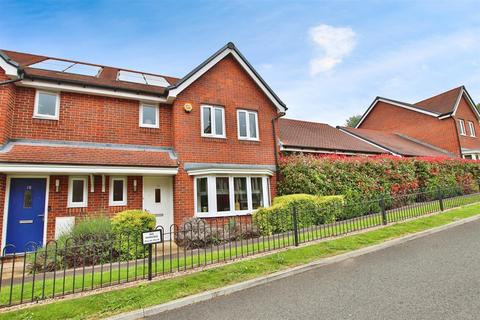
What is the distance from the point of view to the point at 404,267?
18.6 ft

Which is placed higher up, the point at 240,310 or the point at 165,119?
the point at 165,119

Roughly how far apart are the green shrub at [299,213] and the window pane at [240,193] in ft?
4.44

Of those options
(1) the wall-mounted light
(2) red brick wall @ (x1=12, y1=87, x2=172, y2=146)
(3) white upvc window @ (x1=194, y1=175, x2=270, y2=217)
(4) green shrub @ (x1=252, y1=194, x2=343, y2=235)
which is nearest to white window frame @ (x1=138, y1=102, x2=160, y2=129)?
(2) red brick wall @ (x1=12, y1=87, x2=172, y2=146)

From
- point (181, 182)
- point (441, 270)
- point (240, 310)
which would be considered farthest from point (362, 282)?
point (181, 182)

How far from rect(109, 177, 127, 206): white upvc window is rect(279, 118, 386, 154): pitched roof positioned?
797 cm

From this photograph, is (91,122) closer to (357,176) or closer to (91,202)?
(91,202)

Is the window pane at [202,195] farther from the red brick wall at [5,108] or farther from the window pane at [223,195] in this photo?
the red brick wall at [5,108]

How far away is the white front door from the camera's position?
10.9m

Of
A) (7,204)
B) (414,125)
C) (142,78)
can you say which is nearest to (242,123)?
(142,78)

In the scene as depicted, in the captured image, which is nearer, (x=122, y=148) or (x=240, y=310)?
(x=240, y=310)

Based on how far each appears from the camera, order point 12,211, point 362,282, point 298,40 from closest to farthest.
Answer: point 362,282 < point 12,211 < point 298,40

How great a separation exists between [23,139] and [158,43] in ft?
22.6

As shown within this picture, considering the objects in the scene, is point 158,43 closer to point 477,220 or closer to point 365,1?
point 365,1

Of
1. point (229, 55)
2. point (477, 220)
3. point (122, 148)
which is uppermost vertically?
point (229, 55)
